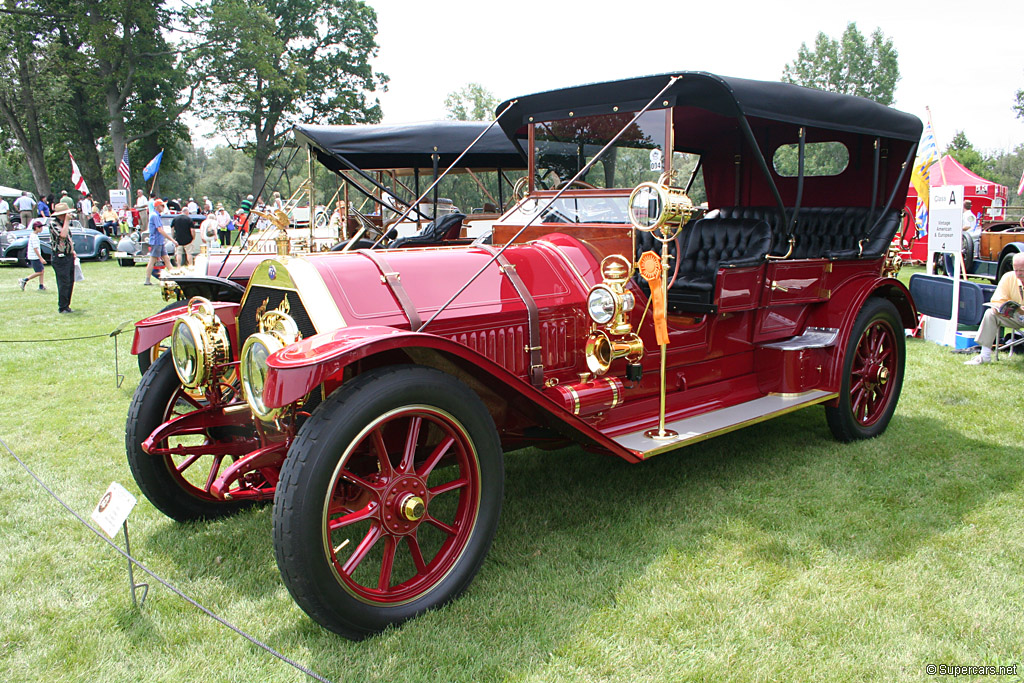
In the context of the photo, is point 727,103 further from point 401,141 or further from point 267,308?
point 401,141

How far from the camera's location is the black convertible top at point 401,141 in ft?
23.3

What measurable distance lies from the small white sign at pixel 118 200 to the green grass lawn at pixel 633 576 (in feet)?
80.5

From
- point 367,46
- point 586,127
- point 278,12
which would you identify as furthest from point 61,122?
point 586,127

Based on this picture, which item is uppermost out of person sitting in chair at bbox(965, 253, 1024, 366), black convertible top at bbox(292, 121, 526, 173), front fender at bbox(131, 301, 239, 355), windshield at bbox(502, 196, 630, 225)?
black convertible top at bbox(292, 121, 526, 173)

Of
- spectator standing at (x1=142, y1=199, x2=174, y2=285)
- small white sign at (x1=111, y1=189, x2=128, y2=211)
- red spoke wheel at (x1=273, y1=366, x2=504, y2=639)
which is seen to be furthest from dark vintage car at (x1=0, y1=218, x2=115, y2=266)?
red spoke wheel at (x1=273, y1=366, x2=504, y2=639)

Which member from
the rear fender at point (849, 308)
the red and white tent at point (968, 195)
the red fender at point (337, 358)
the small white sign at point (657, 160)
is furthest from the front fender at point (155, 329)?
the red and white tent at point (968, 195)

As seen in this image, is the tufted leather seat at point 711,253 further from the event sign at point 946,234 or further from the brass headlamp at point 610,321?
the event sign at point 946,234

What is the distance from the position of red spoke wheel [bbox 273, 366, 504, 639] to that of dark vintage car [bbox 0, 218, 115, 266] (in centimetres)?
Result: 1573

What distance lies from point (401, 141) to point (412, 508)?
5.50 metres

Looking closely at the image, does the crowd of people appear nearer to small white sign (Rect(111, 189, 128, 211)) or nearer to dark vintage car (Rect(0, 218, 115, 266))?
small white sign (Rect(111, 189, 128, 211))

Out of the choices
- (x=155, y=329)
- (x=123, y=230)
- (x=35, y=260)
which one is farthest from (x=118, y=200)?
(x=155, y=329)

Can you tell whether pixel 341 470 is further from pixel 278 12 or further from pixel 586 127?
pixel 278 12

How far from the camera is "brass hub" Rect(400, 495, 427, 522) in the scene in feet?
8.44

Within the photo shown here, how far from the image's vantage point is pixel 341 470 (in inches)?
93.5
